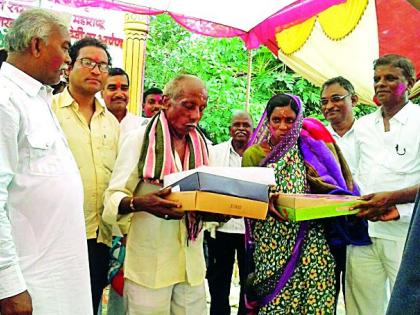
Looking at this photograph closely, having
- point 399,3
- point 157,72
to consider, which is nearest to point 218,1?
point 399,3

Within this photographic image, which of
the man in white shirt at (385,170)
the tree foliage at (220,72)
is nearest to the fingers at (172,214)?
the man in white shirt at (385,170)

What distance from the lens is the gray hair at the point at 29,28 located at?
1743 millimetres

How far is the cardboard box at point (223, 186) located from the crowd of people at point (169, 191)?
14cm

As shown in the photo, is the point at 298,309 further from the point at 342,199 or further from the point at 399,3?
the point at 399,3

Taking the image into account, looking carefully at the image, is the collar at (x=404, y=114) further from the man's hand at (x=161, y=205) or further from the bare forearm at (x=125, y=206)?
the bare forearm at (x=125, y=206)

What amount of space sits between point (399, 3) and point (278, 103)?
2.70m

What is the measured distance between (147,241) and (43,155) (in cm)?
81

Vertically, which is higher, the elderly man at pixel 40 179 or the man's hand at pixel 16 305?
the elderly man at pixel 40 179

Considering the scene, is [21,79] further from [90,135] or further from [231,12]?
[231,12]

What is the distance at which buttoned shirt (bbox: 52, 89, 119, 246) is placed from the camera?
2543 mm

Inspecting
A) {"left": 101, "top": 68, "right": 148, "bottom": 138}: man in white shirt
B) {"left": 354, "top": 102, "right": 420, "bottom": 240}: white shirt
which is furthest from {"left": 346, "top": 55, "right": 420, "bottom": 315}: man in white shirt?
{"left": 101, "top": 68, "right": 148, "bottom": 138}: man in white shirt

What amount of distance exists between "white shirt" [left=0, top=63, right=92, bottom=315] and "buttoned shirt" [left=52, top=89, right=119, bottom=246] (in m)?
0.73

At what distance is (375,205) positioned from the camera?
2.35 meters

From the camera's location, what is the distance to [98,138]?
2621 mm
